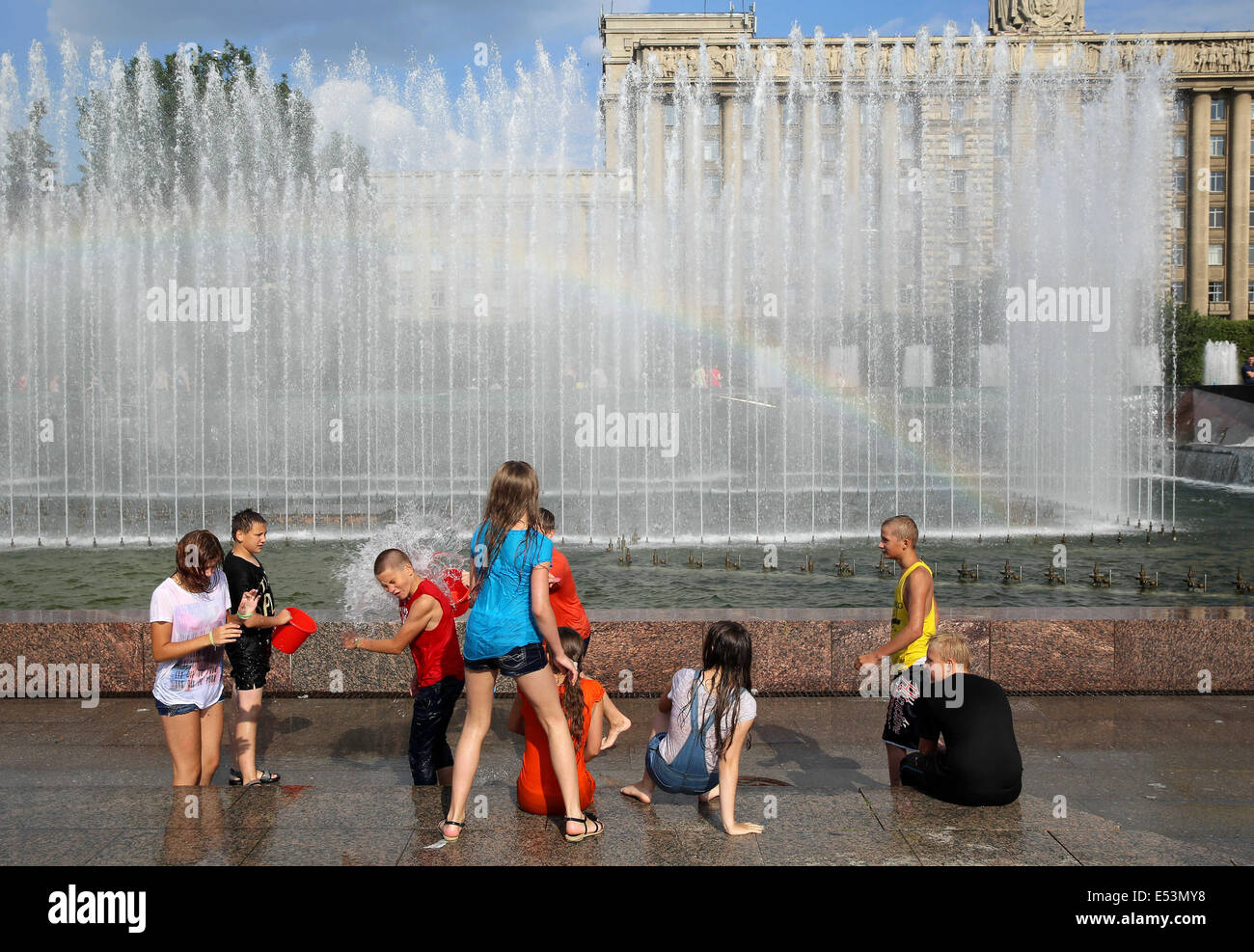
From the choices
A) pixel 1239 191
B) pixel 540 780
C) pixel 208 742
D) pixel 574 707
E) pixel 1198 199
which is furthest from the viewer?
pixel 1239 191

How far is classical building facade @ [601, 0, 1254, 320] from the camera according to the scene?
5878 cm

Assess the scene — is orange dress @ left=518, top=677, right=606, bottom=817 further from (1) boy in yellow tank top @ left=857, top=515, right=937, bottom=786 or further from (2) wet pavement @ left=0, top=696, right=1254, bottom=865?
(1) boy in yellow tank top @ left=857, top=515, right=937, bottom=786

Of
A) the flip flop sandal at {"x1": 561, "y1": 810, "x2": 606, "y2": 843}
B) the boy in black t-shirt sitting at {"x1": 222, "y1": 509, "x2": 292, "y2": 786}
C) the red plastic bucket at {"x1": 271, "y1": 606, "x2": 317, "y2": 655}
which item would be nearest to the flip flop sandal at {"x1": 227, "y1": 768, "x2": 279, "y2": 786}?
the boy in black t-shirt sitting at {"x1": 222, "y1": 509, "x2": 292, "y2": 786}

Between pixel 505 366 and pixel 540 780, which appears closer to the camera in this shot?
pixel 540 780

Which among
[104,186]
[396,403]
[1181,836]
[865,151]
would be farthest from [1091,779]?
[865,151]

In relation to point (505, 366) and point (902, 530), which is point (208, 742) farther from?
point (505, 366)

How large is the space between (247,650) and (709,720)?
6.37 ft

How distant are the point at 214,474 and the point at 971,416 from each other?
1277 cm

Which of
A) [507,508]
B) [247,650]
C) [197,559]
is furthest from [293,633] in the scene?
[507,508]

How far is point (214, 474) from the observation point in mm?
16828

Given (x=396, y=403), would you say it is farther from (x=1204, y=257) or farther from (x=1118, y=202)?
(x=1204, y=257)

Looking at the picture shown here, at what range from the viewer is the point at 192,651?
431cm

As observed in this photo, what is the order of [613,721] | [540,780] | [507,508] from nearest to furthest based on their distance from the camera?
1. [507,508]
2. [540,780]
3. [613,721]

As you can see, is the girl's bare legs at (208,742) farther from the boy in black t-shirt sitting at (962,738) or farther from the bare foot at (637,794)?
the boy in black t-shirt sitting at (962,738)
